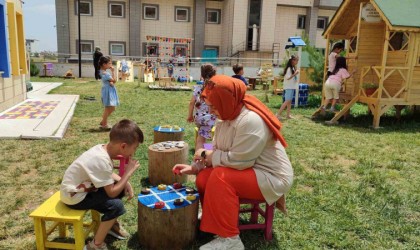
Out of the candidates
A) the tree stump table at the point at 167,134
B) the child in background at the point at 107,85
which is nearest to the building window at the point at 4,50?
the child in background at the point at 107,85

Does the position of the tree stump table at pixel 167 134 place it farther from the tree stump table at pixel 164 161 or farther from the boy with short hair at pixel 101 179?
the boy with short hair at pixel 101 179

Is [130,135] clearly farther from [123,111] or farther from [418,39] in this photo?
[418,39]

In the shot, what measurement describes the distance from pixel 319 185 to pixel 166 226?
2.57m

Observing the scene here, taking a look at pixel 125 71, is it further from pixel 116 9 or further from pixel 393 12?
pixel 393 12

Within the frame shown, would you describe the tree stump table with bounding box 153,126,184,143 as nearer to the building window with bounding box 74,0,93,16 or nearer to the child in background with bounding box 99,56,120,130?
the child in background with bounding box 99,56,120,130

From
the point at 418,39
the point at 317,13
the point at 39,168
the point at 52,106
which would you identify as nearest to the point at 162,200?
the point at 39,168

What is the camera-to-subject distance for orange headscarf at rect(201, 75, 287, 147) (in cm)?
290

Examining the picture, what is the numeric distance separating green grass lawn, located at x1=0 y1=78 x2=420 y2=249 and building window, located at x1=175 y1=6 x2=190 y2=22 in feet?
72.4

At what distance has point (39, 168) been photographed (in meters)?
5.03

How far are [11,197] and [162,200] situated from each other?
6.94ft

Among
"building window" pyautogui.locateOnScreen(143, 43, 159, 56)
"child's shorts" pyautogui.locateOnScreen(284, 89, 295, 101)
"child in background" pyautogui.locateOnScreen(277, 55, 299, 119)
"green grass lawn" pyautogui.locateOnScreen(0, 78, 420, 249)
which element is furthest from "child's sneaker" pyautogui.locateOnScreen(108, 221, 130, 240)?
"building window" pyautogui.locateOnScreen(143, 43, 159, 56)

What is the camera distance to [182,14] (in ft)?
95.8

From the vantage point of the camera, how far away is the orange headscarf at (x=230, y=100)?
290 cm

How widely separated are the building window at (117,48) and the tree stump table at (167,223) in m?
27.1
